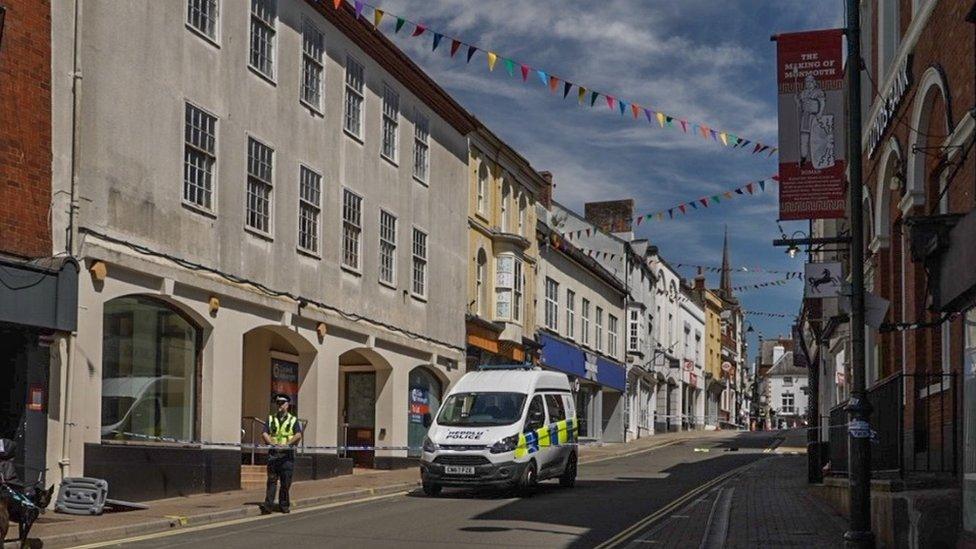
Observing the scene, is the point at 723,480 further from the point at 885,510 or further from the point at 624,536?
the point at 885,510

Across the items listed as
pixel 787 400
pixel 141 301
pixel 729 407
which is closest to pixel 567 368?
pixel 141 301

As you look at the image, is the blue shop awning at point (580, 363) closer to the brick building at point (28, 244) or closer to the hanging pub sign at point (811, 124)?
the hanging pub sign at point (811, 124)

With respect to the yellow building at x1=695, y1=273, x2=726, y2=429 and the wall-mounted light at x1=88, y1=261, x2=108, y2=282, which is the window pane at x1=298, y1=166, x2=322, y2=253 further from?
the yellow building at x1=695, y1=273, x2=726, y2=429

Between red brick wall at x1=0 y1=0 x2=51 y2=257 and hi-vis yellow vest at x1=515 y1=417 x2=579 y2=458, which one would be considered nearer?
red brick wall at x1=0 y1=0 x2=51 y2=257

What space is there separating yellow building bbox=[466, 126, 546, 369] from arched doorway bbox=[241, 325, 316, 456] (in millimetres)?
9857

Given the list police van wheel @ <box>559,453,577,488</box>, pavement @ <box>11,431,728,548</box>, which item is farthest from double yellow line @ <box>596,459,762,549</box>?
pavement @ <box>11,431,728,548</box>

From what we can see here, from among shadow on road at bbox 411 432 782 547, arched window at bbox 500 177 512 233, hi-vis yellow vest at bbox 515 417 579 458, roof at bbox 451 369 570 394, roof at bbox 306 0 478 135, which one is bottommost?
shadow on road at bbox 411 432 782 547

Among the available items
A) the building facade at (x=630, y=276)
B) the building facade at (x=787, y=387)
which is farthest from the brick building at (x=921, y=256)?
the building facade at (x=787, y=387)

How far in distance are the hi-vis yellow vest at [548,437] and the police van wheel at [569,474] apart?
34 centimetres

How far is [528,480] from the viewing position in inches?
803

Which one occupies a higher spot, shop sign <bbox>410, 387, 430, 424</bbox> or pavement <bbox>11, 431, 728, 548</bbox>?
shop sign <bbox>410, 387, 430, 424</bbox>

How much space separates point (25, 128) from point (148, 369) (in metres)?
4.66

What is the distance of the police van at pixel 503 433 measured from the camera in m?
19.9

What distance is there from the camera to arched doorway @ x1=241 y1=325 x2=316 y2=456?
2412cm
